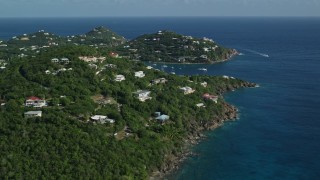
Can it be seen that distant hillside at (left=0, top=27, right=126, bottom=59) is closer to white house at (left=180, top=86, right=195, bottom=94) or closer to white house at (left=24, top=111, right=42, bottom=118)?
white house at (left=180, top=86, right=195, bottom=94)

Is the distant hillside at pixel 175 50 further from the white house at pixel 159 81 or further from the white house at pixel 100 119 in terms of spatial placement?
the white house at pixel 100 119

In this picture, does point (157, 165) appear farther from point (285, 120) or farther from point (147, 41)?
point (147, 41)

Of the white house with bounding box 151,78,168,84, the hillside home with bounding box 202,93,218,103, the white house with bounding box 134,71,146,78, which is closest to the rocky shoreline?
the hillside home with bounding box 202,93,218,103

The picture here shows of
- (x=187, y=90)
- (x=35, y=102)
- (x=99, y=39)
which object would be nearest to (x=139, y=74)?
(x=187, y=90)

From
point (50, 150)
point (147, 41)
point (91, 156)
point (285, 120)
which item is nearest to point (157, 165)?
point (91, 156)

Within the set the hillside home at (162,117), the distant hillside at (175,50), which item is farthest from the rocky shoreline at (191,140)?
the distant hillside at (175,50)
